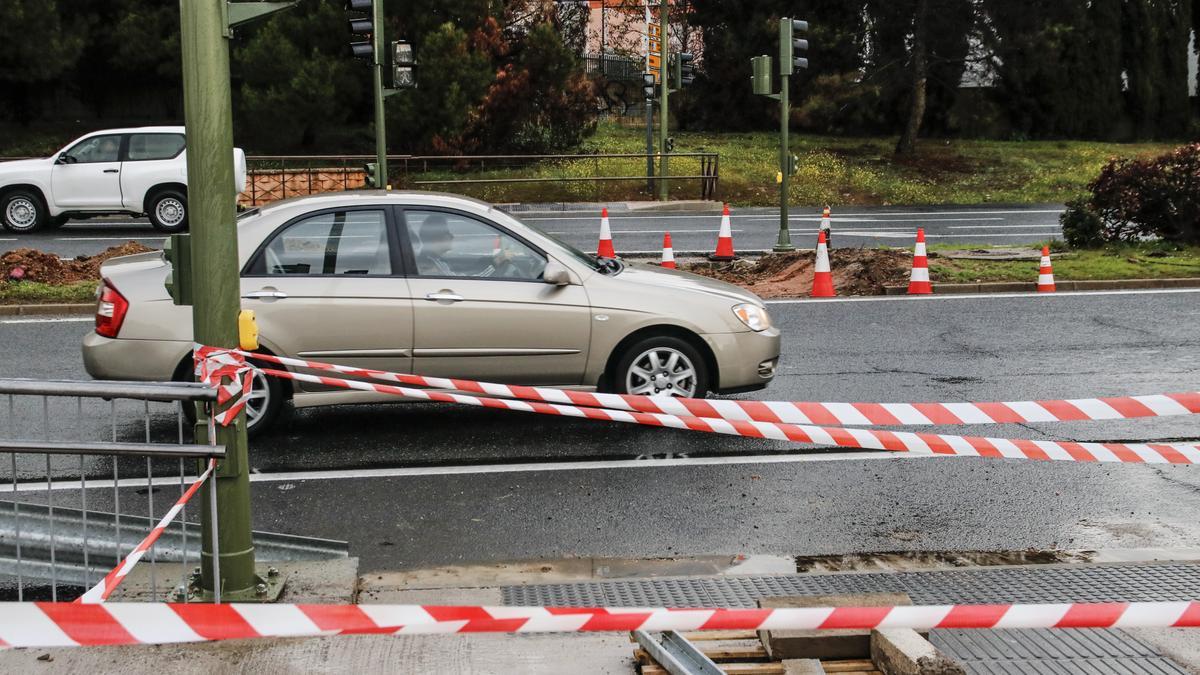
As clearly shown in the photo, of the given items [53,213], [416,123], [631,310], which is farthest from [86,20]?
[631,310]

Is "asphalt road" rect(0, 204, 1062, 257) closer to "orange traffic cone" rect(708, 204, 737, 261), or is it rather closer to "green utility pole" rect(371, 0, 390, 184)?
"orange traffic cone" rect(708, 204, 737, 261)

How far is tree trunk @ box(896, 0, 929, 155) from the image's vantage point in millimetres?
38375

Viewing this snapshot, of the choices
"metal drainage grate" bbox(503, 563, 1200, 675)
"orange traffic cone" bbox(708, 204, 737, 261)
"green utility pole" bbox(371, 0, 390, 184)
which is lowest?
"metal drainage grate" bbox(503, 563, 1200, 675)

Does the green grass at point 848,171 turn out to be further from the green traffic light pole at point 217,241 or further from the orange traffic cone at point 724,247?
the green traffic light pole at point 217,241

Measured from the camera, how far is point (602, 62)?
47.5m

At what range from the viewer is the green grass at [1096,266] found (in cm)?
1566

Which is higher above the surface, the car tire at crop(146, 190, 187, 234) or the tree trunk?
the tree trunk

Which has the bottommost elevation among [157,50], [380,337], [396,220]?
[380,337]

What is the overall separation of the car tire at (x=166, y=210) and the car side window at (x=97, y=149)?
0.94 meters

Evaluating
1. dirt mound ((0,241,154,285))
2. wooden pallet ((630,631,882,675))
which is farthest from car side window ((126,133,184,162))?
wooden pallet ((630,631,882,675))

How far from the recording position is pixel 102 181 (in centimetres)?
2259

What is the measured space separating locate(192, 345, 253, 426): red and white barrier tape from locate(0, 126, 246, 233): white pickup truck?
60.0 feet

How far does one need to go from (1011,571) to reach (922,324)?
739cm

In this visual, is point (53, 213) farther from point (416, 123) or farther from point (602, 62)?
point (602, 62)
